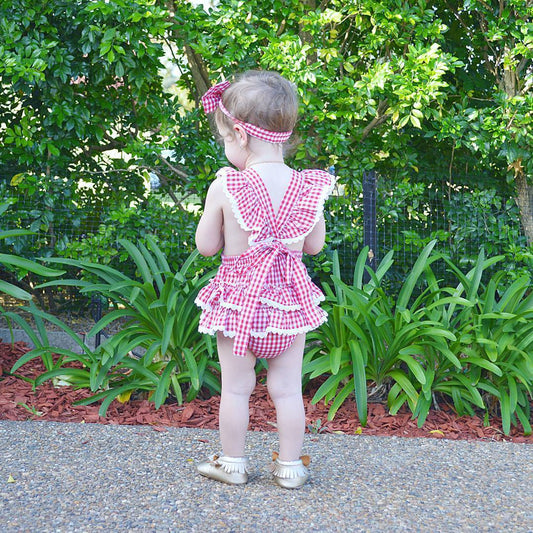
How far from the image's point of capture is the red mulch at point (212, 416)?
3.33 metres

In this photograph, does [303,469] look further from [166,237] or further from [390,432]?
[166,237]

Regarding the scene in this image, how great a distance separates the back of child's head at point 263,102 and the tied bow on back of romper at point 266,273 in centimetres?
20

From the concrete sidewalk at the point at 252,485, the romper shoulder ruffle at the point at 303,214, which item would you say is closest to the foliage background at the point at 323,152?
the concrete sidewalk at the point at 252,485

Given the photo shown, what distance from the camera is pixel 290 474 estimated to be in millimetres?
2492

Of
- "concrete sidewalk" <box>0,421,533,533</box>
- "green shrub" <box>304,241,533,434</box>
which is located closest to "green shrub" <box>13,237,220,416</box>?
"concrete sidewalk" <box>0,421,533,533</box>

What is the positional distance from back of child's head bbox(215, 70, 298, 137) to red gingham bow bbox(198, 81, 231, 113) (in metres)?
0.04

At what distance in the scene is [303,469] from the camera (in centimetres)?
253

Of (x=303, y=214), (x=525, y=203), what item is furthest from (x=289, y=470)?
(x=525, y=203)

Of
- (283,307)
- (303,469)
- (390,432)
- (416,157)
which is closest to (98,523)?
(303,469)

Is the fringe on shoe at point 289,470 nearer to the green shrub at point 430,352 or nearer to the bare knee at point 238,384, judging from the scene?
the bare knee at point 238,384

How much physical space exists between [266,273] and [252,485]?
2.52 ft

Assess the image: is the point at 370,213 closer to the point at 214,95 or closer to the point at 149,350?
the point at 149,350

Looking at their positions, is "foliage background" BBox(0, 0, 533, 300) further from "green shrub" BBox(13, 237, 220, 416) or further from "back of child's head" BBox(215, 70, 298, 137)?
"back of child's head" BBox(215, 70, 298, 137)

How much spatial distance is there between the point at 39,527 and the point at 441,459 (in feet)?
5.28
